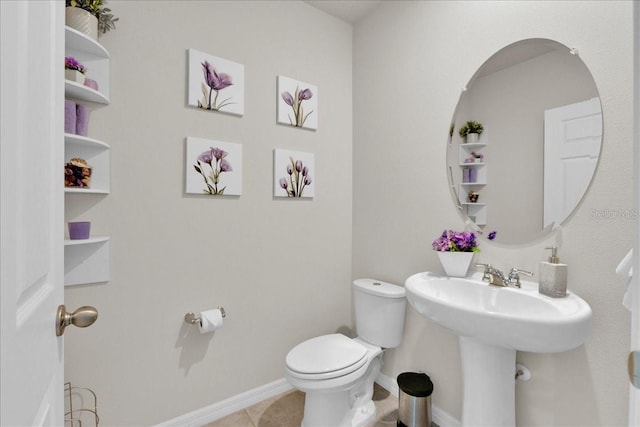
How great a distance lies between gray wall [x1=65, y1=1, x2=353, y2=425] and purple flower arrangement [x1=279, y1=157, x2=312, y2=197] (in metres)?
0.08

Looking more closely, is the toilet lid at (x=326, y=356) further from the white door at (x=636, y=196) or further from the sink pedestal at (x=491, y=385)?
the white door at (x=636, y=196)

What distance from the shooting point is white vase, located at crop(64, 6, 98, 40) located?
4.09 ft

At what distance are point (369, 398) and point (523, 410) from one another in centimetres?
79

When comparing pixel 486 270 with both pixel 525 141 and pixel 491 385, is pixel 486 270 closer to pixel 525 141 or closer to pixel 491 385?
pixel 491 385

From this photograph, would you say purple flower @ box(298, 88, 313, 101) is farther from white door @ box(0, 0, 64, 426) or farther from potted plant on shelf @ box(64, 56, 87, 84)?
white door @ box(0, 0, 64, 426)

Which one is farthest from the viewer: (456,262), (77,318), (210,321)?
(210,321)

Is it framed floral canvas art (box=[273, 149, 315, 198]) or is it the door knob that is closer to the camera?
the door knob

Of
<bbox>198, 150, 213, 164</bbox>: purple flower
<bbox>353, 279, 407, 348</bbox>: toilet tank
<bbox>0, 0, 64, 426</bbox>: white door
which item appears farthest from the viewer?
<bbox>353, 279, 407, 348</bbox>: toilet tank

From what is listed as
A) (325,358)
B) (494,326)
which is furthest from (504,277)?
(325,358)

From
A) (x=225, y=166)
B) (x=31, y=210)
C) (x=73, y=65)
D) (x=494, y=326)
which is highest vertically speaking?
(x=73, y=65)

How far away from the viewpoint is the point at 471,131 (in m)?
1.58

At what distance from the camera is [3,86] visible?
1.22 ft

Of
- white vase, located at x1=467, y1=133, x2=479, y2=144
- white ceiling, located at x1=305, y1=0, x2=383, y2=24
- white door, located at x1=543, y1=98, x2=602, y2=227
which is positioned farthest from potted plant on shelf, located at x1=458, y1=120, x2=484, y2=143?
white ceiling, located at x1=305, y1=0, x2=383, y2=24

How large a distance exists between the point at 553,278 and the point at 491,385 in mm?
502
